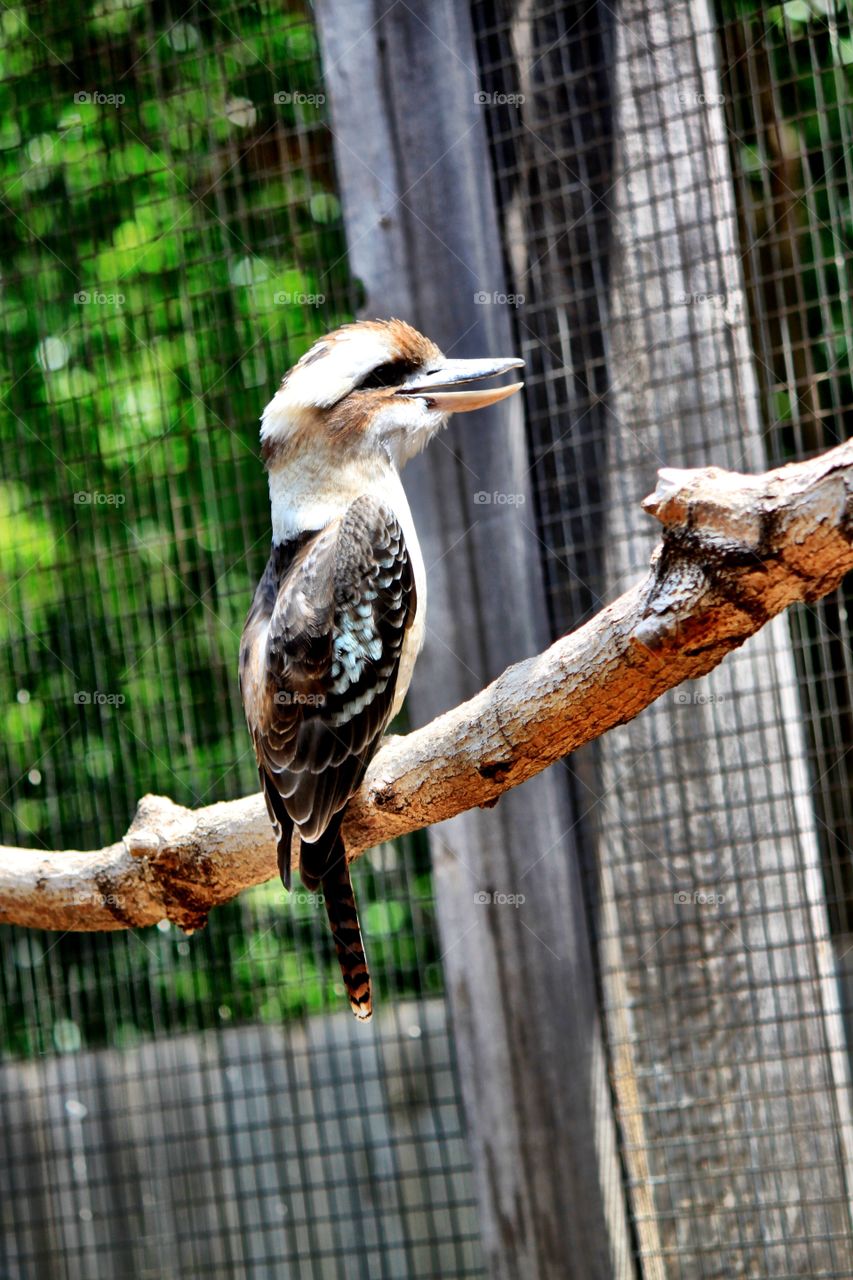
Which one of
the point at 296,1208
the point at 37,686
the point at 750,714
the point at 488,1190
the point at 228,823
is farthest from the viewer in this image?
the point at 37,686

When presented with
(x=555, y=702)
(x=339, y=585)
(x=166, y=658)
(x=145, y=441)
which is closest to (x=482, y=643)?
(x=339, y=585)

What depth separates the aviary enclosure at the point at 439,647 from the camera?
2.07 metres

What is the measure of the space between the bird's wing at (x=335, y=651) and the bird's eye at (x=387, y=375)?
0.76 feet

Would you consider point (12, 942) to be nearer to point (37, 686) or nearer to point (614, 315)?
point (37, 686)

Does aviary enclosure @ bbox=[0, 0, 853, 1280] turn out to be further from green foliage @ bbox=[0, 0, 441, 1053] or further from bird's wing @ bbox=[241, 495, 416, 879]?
bird's wing @ bbox=[241, 495, 416, 879]

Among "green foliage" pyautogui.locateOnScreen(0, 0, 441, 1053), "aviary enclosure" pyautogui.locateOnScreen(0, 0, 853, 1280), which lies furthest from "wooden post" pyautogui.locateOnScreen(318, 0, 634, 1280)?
"green foliage" pyautogui.locateOnScreen(0, 0, 441, 1053)

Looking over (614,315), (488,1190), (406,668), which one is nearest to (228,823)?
(406,668)

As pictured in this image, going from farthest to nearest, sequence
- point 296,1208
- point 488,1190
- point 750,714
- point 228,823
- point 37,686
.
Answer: point 37,686 → point 296,1208 → point 750,714 → point 488,1190 → point 228,823

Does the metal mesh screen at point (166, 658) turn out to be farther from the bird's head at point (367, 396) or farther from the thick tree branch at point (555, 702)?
the thick tree branch at point (555, 702)

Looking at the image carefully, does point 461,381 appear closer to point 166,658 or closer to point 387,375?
point 387,375

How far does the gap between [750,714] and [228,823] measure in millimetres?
854

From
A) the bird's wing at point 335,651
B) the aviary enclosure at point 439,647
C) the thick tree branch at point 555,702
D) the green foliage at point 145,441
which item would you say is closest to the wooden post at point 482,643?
the aviary enclosure at point 439,647

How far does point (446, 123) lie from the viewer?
7.03 feet

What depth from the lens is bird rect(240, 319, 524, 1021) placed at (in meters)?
1.86
